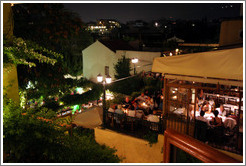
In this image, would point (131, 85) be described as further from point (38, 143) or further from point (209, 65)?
point (38, 143)

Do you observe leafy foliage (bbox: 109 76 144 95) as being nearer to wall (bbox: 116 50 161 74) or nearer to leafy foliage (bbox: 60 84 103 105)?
wall (bbox: 116 50 161 74)

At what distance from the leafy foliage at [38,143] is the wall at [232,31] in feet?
28.7

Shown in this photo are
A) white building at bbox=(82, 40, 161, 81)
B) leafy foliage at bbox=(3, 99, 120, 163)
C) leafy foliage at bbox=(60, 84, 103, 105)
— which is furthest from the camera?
leafy foliage at bbox=(60, 84, 103, 105)

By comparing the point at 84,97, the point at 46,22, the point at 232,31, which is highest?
the point at 232,31

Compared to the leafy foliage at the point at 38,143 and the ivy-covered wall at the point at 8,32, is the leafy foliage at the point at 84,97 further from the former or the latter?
the leafy foliage at the point at 38,143

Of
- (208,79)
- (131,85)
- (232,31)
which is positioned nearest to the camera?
(208,79)

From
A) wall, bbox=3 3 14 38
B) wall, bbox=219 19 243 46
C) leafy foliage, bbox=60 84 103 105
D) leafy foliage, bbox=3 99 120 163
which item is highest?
wall, bbox=219 19 243 46

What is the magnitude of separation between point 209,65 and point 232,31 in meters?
5.82

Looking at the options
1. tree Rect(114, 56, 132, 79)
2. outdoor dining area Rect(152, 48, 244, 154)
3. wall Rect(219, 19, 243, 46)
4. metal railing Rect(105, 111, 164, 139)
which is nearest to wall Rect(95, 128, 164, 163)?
metal railing Rect(105, 111, 164, 139)

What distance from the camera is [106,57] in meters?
22.3

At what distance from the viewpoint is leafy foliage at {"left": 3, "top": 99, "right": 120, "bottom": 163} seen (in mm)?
2422

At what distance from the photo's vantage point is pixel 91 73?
2491 centimetres

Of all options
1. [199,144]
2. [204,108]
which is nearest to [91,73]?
[204,108]

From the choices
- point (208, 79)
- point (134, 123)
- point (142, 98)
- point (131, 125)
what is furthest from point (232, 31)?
point (131, 125)
